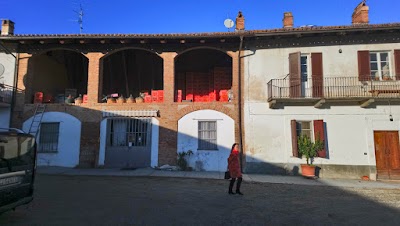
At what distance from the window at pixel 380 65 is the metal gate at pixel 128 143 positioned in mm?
11266

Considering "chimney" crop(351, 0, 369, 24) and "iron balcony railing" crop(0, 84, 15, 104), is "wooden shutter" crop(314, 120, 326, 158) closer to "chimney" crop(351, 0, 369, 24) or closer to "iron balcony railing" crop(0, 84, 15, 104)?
"chimney" crop(351, 0, 369, 24)

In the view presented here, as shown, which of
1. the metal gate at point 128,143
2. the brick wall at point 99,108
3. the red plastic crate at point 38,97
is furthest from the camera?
the red plastic crate at point 38,97

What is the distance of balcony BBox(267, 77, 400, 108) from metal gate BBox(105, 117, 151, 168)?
6478 mm

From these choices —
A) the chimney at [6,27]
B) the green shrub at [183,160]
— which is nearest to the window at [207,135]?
the green shrub at [183,160]

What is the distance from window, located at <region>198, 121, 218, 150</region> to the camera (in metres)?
14.3

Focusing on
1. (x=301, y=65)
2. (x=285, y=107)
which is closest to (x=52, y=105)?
(x=285, y=107)

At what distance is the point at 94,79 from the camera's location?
595 inches

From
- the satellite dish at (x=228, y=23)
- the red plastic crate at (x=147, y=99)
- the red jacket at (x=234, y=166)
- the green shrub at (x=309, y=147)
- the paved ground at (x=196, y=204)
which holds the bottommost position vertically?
the paved ground at (x=196, y=204)

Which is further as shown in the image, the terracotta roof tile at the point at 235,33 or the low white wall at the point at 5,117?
the low white wall at the point at 5,117

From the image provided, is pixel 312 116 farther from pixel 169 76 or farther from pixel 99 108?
pixel 99 108

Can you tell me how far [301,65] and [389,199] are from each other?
7.46m

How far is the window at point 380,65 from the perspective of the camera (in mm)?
13758

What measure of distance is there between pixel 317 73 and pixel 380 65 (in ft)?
9.97

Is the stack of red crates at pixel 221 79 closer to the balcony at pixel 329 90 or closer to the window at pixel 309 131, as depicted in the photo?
the balcony at pixel 329 90
